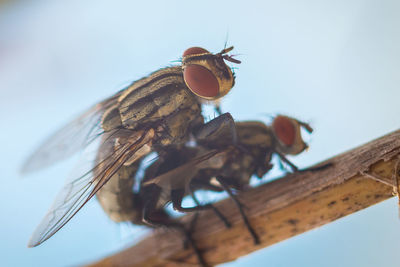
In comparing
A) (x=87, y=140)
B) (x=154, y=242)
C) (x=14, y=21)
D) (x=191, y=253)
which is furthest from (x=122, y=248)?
(x=14, y=21)

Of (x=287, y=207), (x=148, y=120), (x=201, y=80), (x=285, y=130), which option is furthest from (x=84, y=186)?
(x=285, y=130)

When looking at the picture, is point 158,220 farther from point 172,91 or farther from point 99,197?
point 172,91

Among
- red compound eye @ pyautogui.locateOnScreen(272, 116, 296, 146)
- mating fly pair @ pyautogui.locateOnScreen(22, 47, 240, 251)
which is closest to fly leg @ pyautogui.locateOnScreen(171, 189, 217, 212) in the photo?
mating fly pair @ pyautogui.locateOnScreen(22, 47, 240, 251)

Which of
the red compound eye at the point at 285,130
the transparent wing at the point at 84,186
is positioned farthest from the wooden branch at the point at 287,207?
the transparent wing at the point at 84,186

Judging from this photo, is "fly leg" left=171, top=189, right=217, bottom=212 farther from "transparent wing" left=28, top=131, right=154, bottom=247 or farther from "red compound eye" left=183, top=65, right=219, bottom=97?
"red compound eye" left=183, top=65, right=219, bottom=97

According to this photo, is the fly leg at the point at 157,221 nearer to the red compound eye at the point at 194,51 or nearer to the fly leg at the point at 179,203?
the fly leg at the point at 179,203

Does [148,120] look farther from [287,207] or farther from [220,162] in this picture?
[287,207]

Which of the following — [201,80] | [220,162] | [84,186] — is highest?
[201,80]
